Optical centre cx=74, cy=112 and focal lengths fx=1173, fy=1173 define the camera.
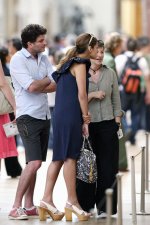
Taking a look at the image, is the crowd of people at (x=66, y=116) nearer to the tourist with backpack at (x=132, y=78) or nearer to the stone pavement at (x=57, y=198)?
the stone pavement at (x=57, y=198)

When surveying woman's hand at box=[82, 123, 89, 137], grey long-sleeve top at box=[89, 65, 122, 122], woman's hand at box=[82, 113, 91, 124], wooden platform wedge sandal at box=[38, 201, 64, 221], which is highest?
grey long-sleeve top at box=[89, 65, 122, 122]

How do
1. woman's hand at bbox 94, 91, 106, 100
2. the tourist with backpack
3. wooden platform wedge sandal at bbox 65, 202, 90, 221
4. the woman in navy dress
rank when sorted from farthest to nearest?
1. the tourist with backpack
2. woman's hand at bbox 94, 91, 106, 100
3. wooden platform wedge sandal at bbox 65, 202, 90, 221
4. the woman in navy dress

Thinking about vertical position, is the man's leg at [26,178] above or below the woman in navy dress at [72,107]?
below

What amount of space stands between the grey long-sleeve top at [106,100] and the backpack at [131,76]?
6.70 m

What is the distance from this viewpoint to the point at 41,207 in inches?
492

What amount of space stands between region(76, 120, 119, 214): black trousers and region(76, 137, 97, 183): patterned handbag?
33 cm

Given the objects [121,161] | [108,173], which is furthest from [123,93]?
[108,173]

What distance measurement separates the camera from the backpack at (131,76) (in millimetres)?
19875

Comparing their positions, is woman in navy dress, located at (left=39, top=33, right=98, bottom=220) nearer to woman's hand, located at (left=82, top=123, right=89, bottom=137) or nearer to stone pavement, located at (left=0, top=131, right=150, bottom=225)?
woman's hand, located at (left=82, top=123, right=89, bottom=137)

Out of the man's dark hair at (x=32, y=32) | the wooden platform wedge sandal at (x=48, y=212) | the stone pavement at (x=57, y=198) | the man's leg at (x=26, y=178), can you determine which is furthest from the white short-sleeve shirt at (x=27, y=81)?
the stone pavement at (x=57, y=198)

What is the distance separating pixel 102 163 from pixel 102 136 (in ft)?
0.98

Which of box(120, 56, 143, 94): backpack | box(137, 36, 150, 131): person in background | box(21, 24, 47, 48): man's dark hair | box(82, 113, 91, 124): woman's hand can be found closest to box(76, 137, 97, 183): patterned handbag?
box(82, 113, 91, 124): woman's hand

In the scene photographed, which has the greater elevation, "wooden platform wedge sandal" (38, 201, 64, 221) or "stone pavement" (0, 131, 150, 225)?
"wooden platform wedge sandal" (38, 201, 64, 221)

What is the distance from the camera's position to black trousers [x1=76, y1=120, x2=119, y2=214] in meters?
12.7
